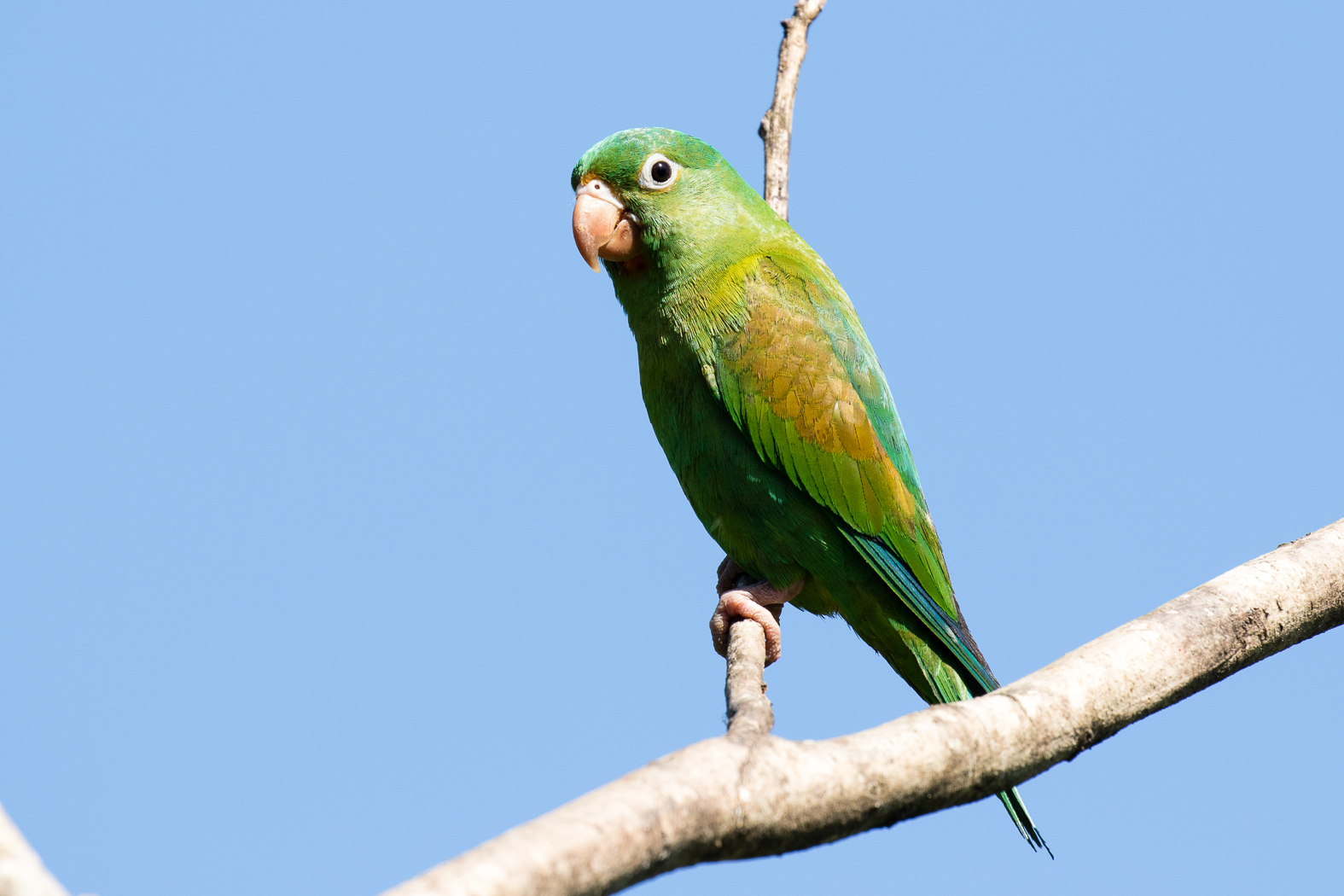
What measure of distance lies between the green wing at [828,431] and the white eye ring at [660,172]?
58 cm

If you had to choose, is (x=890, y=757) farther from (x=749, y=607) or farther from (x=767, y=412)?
(x=767, y=412)

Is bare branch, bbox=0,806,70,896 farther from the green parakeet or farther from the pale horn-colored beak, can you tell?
the pale horn-colored beak

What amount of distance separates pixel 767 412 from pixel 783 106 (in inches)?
78.1

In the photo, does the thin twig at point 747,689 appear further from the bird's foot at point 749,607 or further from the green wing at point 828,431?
the green wing at point 828,431

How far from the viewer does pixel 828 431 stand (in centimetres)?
471

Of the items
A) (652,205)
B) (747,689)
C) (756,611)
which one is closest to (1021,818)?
(756,611)

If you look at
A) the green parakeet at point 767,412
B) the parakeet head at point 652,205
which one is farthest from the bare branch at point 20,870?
the parakeet head at point 652,205

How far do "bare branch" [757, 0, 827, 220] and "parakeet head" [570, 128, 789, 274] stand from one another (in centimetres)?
77

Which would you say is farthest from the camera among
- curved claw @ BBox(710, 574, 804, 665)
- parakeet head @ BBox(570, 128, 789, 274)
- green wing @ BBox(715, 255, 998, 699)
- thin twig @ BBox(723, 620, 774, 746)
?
parakeet head @ BBox(570, 128, 789, 274)

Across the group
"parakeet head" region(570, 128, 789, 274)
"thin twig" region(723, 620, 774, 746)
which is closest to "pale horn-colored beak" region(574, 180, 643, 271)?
"parakeet head" region(570, 128, 789, 274)

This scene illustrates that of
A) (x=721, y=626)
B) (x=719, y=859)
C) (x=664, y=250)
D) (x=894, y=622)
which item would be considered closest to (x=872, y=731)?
(x=719, y=859)

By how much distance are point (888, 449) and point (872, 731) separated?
2.77 metres

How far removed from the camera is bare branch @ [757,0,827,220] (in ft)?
18.3

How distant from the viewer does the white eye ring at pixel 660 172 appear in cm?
490
